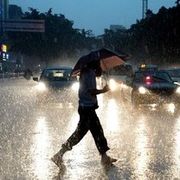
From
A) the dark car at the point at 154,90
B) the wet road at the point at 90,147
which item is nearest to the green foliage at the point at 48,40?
the dark car at the point at 154,90

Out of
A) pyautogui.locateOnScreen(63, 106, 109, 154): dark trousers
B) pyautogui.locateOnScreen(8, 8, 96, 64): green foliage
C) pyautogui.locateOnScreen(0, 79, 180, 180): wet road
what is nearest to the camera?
pyautogui.locateOnScreen(0, 79, 180, 180): wet road

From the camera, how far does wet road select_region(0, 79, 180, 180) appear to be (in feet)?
29.9

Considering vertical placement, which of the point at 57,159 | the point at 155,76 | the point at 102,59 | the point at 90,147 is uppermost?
the point at 102,59

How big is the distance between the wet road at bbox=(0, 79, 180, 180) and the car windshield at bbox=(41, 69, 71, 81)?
5.42 m

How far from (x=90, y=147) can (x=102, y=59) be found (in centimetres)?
214

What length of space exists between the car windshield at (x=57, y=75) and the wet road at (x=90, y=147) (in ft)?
17.8

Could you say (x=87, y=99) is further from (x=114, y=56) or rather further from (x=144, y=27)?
(x=144, y=27)

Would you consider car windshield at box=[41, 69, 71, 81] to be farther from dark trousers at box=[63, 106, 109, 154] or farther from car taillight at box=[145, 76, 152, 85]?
dark trousers at box=[63, 106, 109, 154]

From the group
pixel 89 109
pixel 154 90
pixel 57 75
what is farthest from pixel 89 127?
pixel 57 75

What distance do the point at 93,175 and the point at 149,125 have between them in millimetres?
7694

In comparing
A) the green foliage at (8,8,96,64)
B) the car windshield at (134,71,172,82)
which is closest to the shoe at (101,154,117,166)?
the car windshield at (134,71,172,82)

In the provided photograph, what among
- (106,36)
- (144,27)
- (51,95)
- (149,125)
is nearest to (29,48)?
(144,27)

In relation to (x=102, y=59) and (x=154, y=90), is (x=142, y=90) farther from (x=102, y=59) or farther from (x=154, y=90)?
(x=102, y=59)

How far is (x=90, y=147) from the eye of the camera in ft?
39.0
